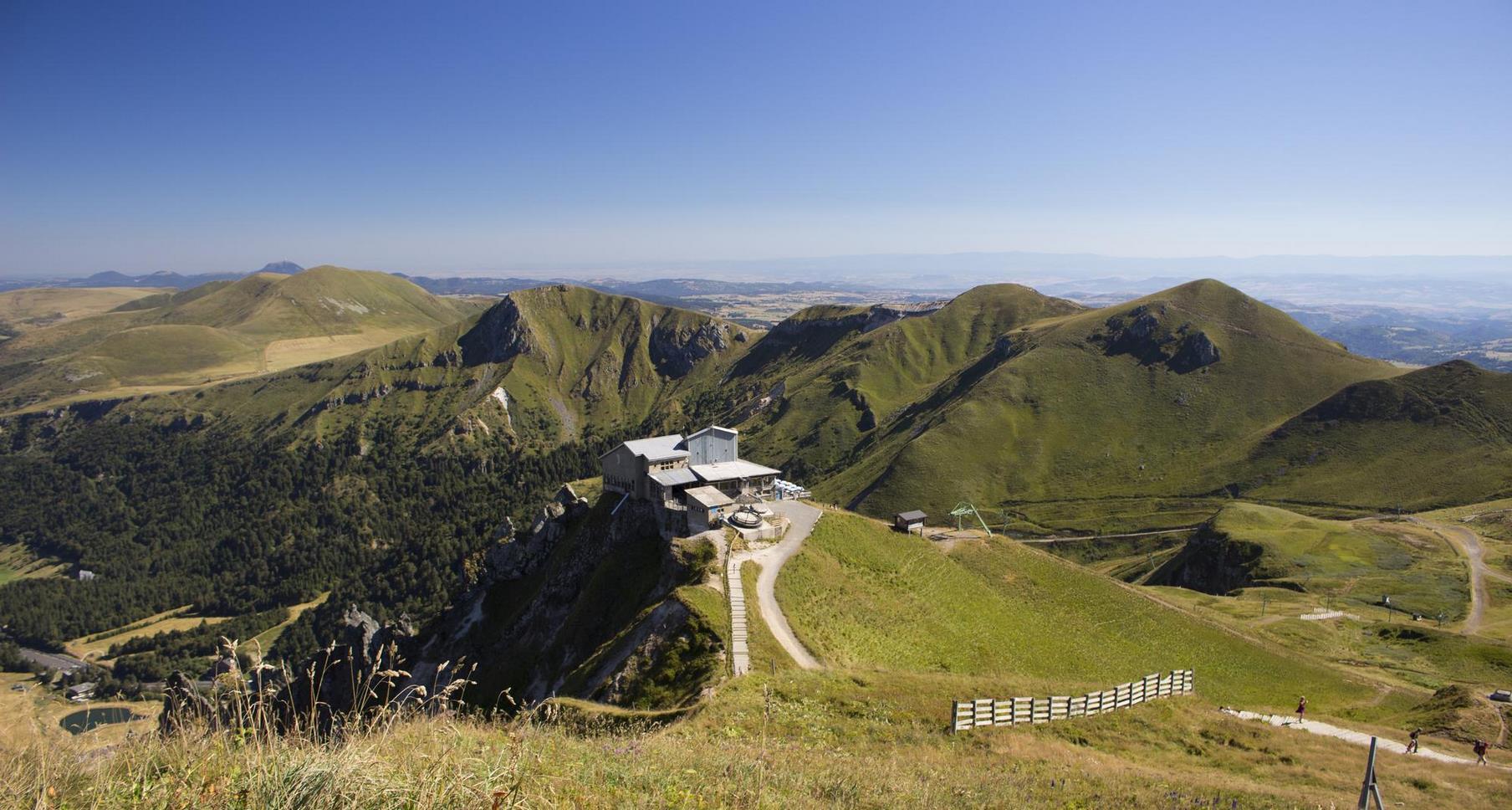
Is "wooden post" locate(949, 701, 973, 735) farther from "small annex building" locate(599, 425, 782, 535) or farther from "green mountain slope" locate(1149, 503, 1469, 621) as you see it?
"green mountain slope" locate(1149, 503, 1469, 621)

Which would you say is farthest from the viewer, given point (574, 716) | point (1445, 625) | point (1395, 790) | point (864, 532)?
point (1445, 625)

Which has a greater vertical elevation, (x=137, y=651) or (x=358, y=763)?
(x=358, y=763)

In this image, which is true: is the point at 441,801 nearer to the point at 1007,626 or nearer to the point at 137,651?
the point at 1007,626

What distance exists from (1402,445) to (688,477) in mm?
175829

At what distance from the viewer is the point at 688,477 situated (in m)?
65.4

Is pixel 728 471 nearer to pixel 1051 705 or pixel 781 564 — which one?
pixel 781 564

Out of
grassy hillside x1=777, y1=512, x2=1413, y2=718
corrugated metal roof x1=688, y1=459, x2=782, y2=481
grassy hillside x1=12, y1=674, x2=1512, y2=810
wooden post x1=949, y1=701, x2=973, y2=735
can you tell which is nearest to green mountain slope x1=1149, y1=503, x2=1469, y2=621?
grassy hillside x1=777, y1=512, x2=1413, y2=718

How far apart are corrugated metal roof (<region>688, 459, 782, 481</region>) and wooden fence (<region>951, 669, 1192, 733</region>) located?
3935 cm

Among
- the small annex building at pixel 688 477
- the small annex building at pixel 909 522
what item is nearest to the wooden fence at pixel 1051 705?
the small annex building at pixel 909 522

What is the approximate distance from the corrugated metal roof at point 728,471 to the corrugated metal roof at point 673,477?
917 mm

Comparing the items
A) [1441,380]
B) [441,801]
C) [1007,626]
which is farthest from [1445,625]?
[1441,380]

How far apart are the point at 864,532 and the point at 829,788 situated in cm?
4602

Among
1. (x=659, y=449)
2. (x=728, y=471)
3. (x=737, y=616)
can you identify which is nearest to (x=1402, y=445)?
(x=728, y=471)

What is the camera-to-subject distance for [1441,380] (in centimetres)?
16338
